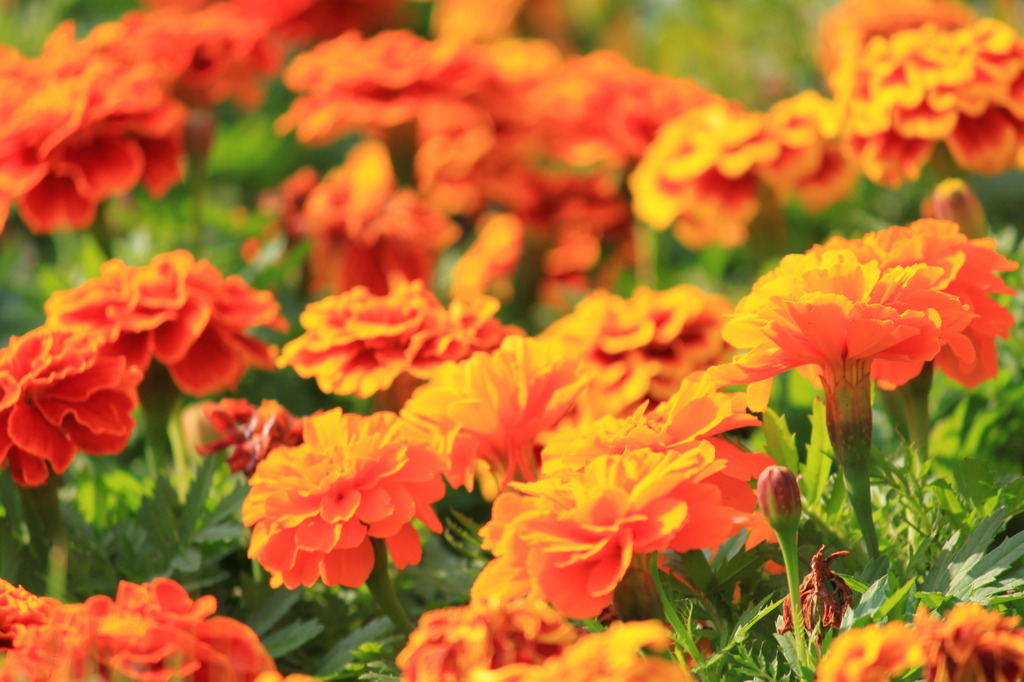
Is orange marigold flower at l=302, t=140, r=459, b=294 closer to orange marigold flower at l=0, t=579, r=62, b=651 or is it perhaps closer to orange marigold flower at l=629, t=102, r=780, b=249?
orange marigold flower at l=629, t=102, r=780, b=249

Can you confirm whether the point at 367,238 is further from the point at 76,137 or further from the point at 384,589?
the point at 384,589

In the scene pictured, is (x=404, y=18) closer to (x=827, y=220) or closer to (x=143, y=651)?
(x=827, y=220)

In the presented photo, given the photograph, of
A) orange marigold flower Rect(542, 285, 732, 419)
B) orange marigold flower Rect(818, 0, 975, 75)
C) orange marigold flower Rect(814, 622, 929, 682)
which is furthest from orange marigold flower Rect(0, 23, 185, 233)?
orange marigold flower Rect(818, 0, 975, 75)

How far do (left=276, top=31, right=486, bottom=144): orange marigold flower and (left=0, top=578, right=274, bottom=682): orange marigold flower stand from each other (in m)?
0.98

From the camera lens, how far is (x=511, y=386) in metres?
0.94

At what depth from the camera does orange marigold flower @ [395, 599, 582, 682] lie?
0.67 m

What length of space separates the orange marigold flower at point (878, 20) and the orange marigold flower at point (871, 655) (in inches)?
60.5

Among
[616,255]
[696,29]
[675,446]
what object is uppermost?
[675,446]

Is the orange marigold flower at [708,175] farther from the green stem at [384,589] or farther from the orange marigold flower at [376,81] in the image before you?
the green stem at [384,589]

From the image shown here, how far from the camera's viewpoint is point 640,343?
1219 mm

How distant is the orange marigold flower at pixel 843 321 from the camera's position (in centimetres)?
77

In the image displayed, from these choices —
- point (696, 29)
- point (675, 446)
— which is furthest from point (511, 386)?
point (696, 29)

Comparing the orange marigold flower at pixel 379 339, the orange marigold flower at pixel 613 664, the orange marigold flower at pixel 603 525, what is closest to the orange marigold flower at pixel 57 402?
the orange marigold flower at pixel 379 339

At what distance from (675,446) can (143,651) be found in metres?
0.34
